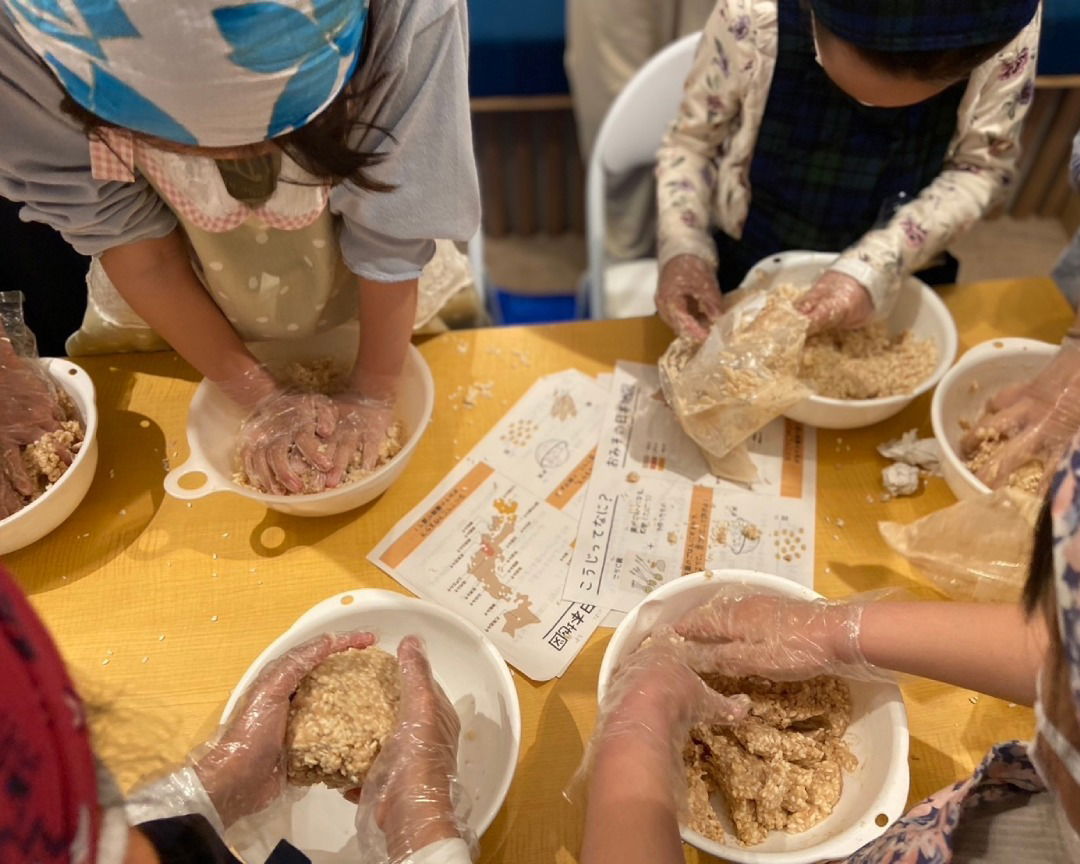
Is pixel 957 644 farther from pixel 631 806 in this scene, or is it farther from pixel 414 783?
pixel 414 783

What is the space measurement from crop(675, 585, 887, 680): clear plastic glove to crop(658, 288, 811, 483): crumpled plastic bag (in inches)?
10.1

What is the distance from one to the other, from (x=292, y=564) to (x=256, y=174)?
0.44m

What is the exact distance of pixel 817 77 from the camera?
1078 millimetres

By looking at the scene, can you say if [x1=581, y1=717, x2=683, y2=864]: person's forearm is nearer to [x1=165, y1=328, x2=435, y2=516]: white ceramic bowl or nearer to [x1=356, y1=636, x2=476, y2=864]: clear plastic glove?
[x1=356, y1=636, x2=476, y2=864]: clear plastic glove

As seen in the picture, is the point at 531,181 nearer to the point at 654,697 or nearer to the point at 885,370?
the point at 885,370

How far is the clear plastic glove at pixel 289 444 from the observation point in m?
0.90

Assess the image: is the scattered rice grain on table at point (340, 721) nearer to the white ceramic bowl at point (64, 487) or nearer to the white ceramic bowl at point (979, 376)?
the white ceramic bowl at point (64, 487)

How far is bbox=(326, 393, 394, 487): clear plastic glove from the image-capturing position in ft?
3.08

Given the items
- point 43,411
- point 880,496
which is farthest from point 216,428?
point 880,496

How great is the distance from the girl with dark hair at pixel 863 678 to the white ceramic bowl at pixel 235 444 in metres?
0.37

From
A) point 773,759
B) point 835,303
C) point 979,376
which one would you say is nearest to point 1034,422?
point 979,376

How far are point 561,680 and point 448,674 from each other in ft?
0.40

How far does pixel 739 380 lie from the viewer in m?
0.96

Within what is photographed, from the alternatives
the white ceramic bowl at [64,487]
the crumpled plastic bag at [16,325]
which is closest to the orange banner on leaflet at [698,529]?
the white ceramic bowl at [64,487]
